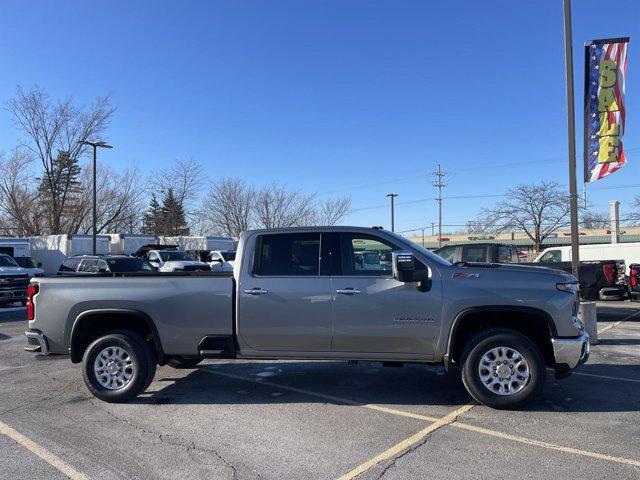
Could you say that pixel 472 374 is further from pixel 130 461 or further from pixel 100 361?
pixel 100 361

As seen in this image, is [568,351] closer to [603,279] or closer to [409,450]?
[409,450]

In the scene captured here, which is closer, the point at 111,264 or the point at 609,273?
the point at 609,273

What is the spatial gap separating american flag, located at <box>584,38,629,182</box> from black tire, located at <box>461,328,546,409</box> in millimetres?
6943

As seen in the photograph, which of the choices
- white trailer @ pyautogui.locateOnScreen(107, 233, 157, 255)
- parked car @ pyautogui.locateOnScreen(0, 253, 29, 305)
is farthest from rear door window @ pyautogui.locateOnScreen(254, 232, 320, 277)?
white trailer @ pyautogui.locateOnScreen(107, 233, 157, 255)

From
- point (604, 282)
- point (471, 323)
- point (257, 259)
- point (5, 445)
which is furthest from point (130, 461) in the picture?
point (604, 282)

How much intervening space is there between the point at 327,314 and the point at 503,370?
1.91 m

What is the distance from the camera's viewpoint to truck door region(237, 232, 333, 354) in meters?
5.66

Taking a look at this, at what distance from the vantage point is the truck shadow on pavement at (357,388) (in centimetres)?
581

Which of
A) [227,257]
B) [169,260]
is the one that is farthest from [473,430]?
[227,257]

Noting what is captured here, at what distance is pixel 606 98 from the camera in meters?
10.6

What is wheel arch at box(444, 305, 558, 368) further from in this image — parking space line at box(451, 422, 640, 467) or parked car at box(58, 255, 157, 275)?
parked car at box(58, 255, 157, 275)

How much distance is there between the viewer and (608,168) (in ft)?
35.1

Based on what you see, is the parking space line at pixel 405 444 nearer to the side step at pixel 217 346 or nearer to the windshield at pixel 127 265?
the side step at pixel 217 346

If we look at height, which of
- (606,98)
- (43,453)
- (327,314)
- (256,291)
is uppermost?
(606,98)
